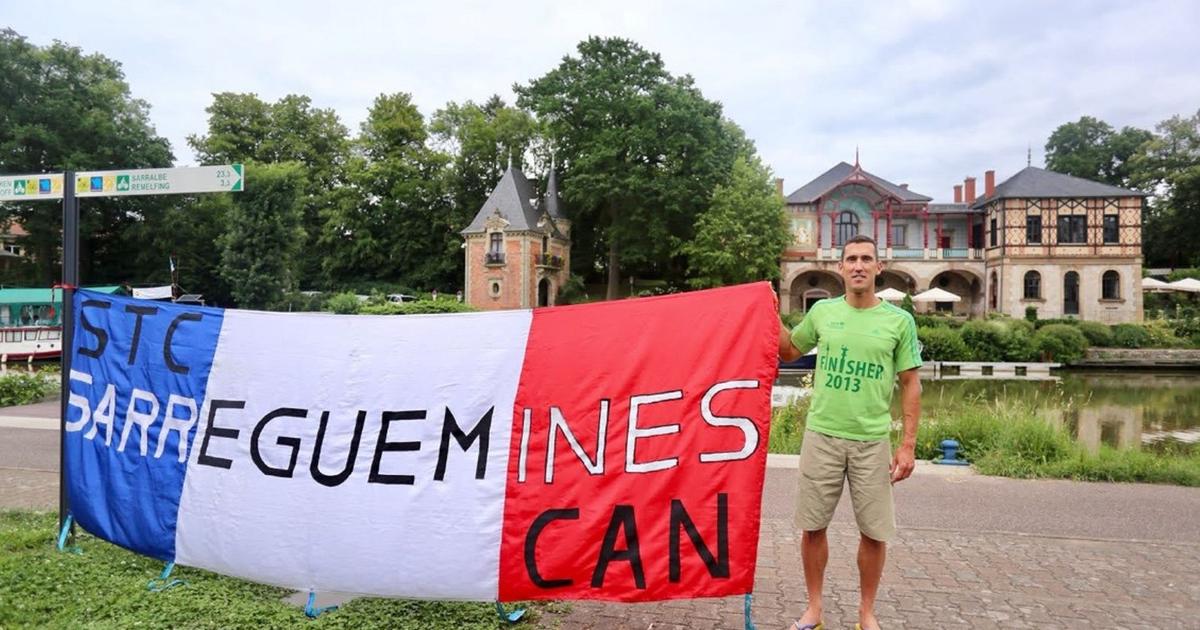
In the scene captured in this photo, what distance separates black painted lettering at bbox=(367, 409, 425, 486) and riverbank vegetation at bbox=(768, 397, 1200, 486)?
5.72m

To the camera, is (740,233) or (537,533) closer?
(537,533)

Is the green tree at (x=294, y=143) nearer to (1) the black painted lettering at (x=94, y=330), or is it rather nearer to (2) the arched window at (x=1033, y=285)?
(2) the arched window at (x=1033, y=285)

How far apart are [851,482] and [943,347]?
2929 cm

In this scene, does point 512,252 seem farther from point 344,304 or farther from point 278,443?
point 278,443

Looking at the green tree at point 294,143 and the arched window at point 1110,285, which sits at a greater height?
the green tree at point 294,143

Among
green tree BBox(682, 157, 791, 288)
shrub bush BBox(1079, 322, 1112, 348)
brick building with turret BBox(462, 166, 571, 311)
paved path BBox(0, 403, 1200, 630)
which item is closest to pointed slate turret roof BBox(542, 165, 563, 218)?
brick building with turret BBox(462, 166, 571, 311)

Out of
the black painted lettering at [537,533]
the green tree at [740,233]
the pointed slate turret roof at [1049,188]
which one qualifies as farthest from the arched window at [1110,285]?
the black painted lettering at [537,533]

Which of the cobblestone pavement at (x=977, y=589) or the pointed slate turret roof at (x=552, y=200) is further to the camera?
the pointed slate turret roof at (x=552, y=200)

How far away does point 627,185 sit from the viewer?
141 ft

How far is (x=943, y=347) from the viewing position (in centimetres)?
2961

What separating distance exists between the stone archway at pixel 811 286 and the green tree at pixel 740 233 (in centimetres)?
451

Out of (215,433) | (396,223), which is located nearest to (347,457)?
(215,433)

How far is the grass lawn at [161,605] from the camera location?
145 inches

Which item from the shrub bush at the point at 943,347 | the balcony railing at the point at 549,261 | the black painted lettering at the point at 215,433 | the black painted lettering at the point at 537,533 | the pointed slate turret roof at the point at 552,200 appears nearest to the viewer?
the black painted lettering at the point at 537,533
